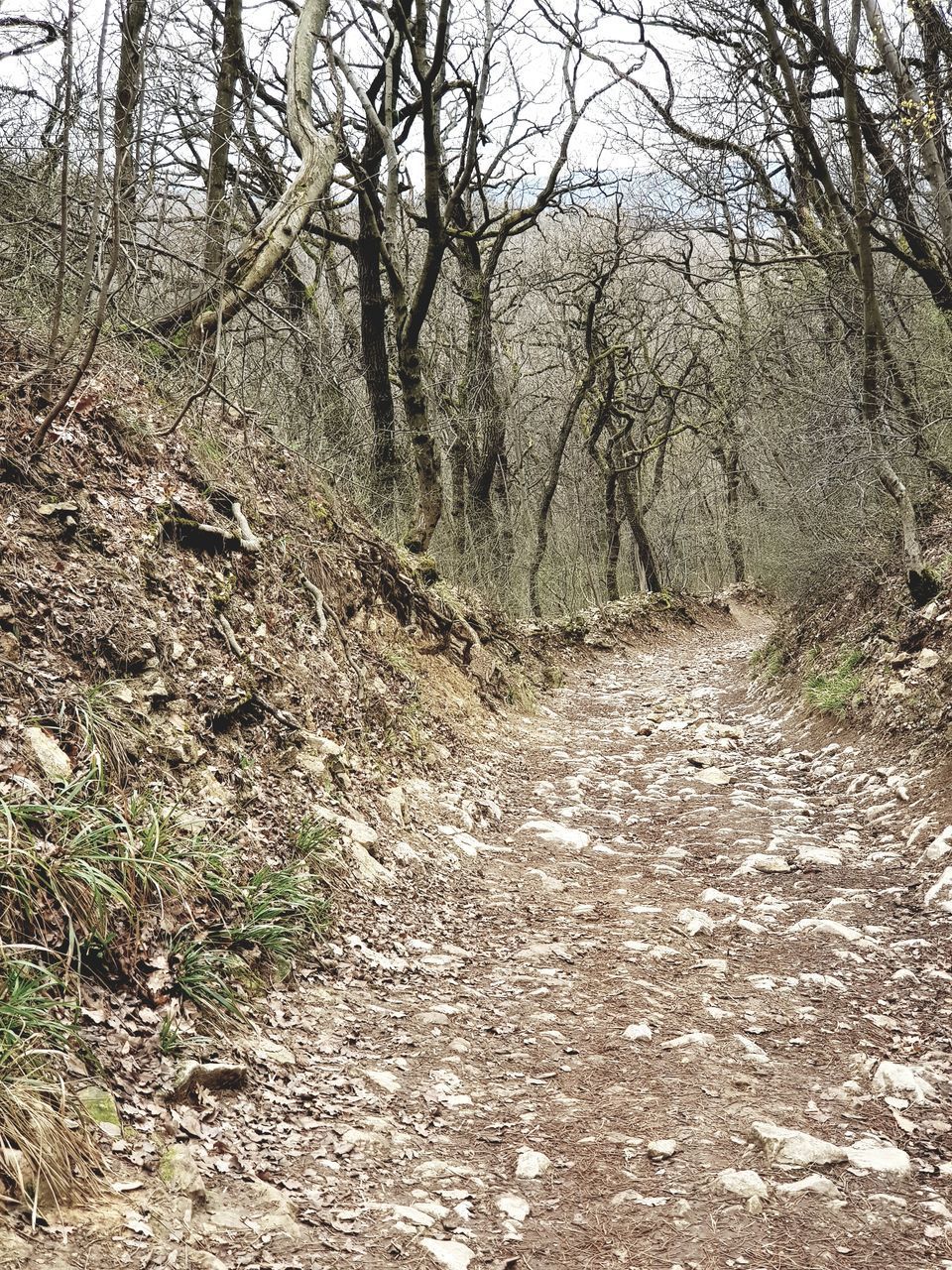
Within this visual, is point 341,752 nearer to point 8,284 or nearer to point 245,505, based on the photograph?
point 245,505

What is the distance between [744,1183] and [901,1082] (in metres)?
0.88

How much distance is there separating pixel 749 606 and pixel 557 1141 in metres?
26.3

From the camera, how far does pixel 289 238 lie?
761 centimetres

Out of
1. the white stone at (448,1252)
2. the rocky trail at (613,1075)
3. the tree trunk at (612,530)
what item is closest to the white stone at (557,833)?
the rocky trail at (613,1075)

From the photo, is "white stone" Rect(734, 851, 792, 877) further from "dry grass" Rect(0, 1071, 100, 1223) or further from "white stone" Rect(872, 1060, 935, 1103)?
"dry grass" Rect(0, 1071, 100, 1223)

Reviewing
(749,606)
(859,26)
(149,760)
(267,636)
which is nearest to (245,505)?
(267,636)

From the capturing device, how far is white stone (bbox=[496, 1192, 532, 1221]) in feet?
8.55

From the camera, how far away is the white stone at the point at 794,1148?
2742 millimetres

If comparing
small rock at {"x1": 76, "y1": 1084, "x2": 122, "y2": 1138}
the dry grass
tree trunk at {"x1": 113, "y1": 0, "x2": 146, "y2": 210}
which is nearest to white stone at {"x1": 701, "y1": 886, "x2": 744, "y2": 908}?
small rock at {"x1": 76, "y1": 1084, "x2": 122, "y2": 1138}

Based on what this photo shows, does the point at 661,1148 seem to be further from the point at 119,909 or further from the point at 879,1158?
the point at 119,909

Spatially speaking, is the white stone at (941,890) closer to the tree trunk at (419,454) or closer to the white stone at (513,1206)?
the white stone at (513,1206)

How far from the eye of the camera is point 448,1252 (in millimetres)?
2422

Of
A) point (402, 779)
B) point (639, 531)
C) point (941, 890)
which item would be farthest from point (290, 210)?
point (639, 531)

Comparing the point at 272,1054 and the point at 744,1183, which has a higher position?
the point at 272,1054
